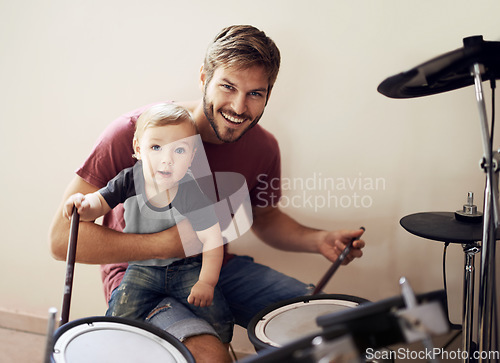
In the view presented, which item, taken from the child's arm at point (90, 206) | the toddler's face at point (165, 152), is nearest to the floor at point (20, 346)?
the child's arm at point (90, 206)

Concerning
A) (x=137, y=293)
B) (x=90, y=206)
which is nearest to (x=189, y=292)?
(x=137, y=293)

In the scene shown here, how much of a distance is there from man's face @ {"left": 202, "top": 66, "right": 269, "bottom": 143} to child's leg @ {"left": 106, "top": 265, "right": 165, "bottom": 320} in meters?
0.47

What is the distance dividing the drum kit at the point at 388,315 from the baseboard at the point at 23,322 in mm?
701

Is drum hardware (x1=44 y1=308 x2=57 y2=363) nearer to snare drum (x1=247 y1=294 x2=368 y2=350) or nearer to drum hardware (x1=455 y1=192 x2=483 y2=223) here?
snare drum (x1=247 y1=294 x2=368 y2=350)

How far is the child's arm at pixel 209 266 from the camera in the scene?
4.45ft

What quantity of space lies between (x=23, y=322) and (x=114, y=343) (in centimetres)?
108

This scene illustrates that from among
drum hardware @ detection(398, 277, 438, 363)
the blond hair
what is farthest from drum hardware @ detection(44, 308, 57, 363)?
the blond hair

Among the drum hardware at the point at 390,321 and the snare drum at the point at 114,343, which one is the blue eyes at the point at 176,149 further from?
the drum hardware at the point at 390,321

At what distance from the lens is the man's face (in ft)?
4.51

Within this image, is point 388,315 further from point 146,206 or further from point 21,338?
point 21,338

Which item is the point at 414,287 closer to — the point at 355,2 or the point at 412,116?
the point at 412,116

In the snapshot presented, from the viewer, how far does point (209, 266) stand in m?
1.39

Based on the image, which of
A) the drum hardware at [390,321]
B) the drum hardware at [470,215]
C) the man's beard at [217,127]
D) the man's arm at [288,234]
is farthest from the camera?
the man's arm at [288,234]

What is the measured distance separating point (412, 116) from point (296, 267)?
0.66 metres
